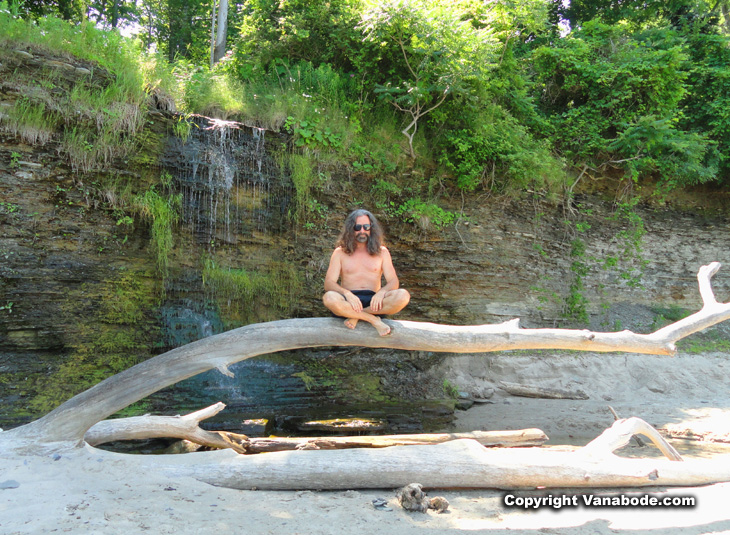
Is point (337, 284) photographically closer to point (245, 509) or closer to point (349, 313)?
point (349, 313)

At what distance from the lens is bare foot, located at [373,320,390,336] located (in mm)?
4113

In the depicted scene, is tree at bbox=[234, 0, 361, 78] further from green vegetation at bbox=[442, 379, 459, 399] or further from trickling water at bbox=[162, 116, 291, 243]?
green vegetation at bbox=[442, 379, 459, 399]

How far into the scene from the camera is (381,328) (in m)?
4.12

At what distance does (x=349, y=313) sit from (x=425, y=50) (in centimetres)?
630

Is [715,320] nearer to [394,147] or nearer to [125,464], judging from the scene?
[125,464]

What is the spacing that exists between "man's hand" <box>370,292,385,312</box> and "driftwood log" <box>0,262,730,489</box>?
192 millimetres

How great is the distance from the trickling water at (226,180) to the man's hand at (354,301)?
463 centimetres

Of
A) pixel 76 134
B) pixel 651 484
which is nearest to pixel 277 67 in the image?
pixel 76 134

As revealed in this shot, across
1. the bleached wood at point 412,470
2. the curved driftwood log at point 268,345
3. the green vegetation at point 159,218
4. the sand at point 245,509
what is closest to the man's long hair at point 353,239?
the curved driftwood log at point 268,345

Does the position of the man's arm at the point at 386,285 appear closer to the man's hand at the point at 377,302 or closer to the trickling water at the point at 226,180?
the man's hand at the point at 377,302

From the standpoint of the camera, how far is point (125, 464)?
3.82 metres

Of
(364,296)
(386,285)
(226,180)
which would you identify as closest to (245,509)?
(364,296)

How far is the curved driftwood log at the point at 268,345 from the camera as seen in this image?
13.1ft

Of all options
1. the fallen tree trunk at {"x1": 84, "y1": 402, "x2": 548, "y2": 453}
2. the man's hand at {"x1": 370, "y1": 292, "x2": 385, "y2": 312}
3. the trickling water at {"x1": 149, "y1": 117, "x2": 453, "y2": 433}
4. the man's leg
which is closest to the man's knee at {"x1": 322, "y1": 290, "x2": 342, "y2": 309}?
the man's leg
